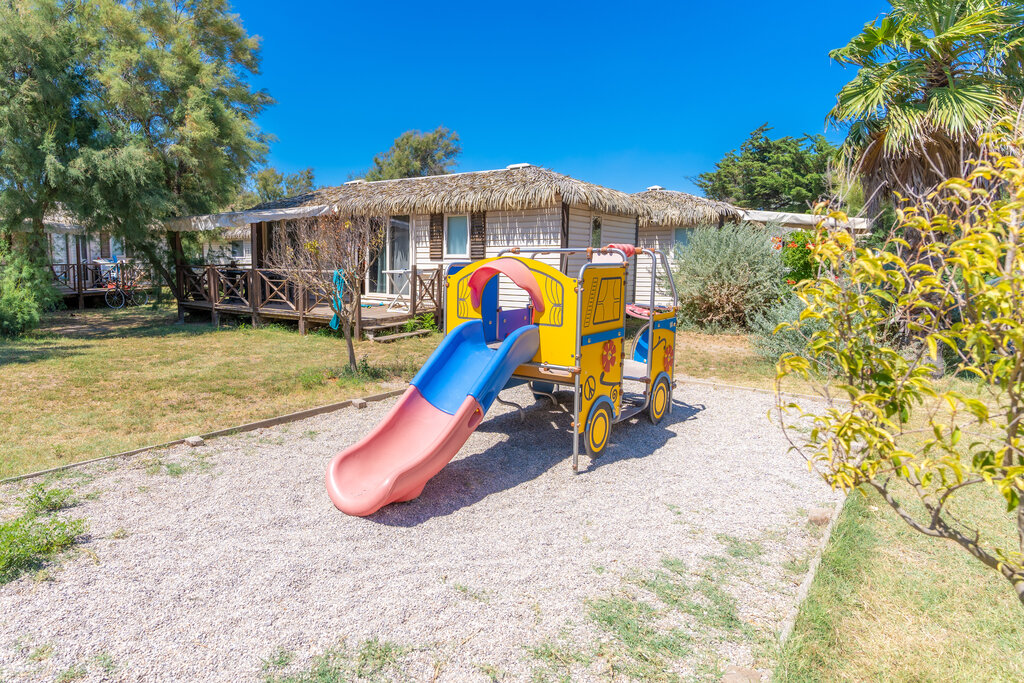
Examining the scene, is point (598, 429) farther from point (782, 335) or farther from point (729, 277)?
point (729, 277)

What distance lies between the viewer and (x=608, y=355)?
5.50 m

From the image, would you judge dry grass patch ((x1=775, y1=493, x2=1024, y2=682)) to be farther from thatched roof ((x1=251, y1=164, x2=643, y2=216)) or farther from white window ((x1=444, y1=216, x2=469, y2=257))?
white window ((x1=444, y1=216, x2=469, y2=257))

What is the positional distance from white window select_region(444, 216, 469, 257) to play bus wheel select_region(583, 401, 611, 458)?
9.58 meters

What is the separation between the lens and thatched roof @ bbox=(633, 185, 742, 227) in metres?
16.4

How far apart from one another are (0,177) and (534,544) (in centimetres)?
1481

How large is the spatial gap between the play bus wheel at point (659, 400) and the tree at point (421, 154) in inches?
1532

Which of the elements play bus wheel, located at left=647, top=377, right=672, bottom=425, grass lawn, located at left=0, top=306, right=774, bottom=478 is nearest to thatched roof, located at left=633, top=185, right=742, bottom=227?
grass lawn, located at left=0, top=306, right=774, bottom=478

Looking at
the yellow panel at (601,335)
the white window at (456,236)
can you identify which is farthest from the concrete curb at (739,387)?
the white window at (456,236)

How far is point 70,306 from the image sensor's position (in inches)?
693

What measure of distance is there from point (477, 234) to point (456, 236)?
0.71m

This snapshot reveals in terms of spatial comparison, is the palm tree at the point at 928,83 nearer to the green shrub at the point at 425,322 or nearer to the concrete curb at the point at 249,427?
the concrete curb at the point at 249,427

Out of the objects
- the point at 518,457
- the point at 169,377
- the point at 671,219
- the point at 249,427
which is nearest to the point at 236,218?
the point at 169,377

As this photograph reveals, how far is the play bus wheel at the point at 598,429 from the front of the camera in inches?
210

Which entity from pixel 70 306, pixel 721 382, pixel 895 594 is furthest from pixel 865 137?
pixel 70 306
